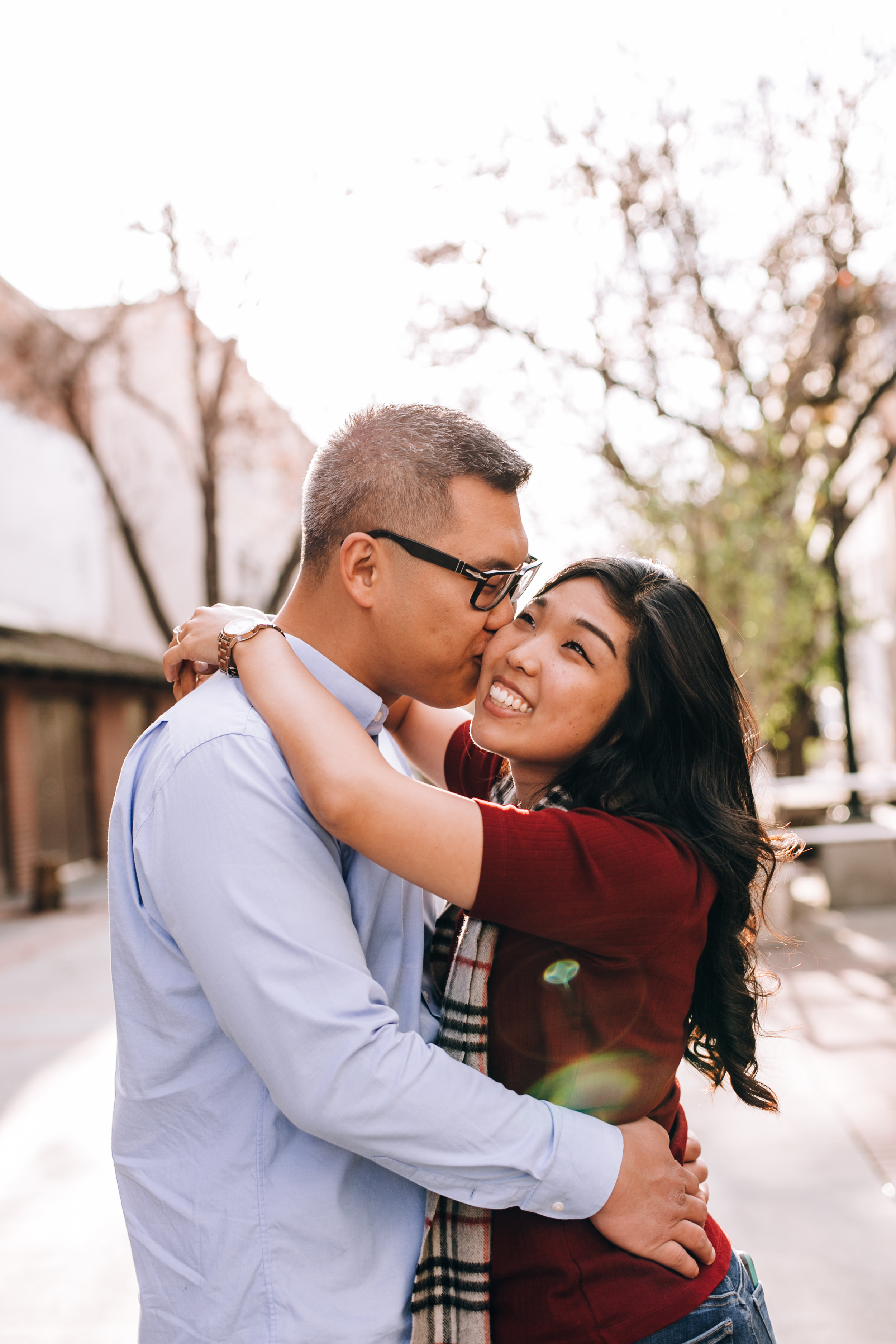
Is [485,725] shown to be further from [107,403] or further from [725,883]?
[107,403]

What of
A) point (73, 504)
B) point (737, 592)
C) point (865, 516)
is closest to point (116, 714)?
point (73, 504)

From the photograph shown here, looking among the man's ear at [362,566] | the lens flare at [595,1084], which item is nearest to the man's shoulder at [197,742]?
the man's ear at [362,566]

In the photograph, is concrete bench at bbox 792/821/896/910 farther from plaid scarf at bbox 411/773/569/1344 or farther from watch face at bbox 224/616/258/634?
watch face at bbox 224/616/258/634

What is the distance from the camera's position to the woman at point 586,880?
160cm

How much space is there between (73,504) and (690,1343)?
19.8 m

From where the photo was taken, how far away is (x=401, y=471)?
190cm

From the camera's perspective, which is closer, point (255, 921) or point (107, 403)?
point (255, 921)

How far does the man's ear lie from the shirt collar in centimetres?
13

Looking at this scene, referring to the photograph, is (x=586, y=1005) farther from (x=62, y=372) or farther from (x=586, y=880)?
(x=62, y=372)

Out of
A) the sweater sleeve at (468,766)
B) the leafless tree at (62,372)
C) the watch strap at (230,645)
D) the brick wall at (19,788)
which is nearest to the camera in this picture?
the watch strap at (230,645)

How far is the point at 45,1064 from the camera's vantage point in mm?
6434

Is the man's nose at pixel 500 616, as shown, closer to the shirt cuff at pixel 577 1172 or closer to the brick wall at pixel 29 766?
the shirt cuff at pixel 577 1172

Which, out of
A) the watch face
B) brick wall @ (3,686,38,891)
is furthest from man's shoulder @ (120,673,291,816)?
brick wall @ (3,686,38,891)

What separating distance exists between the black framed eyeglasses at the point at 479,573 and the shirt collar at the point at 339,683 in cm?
24
